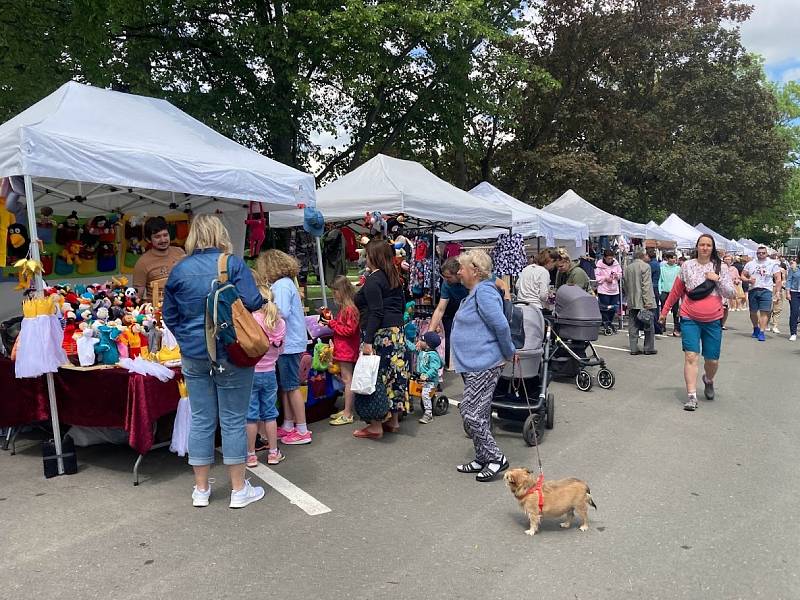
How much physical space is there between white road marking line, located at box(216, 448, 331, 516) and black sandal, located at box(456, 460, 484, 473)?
112 centimetres

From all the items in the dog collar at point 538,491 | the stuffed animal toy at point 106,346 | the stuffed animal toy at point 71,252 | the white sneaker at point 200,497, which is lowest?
the white sneaker at point 200,497

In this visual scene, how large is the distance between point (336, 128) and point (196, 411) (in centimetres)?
1481

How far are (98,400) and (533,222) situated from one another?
9.38 metres

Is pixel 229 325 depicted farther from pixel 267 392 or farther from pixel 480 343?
pixel 480 343

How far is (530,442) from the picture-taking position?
4898 mm

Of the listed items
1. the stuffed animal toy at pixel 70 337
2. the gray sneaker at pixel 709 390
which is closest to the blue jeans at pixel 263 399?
the stuffed animal toy at pixel 70 337

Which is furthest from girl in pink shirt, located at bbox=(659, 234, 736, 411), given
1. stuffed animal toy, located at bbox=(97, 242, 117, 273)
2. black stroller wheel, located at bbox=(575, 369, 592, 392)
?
stuffed animal toy, located at bbox=(97, 242, 117, 273)

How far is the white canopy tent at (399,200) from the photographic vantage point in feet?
24.7

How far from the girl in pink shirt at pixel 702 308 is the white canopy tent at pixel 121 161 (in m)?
4.19

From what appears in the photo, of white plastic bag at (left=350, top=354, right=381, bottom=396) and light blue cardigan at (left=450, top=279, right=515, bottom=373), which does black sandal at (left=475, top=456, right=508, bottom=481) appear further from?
white plastic bag at (left=350, top=354, right=381, bottom=396)

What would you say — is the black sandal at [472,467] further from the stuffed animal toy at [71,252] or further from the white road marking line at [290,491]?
the stuffed animal toy at [71,252]

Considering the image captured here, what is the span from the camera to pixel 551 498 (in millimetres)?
3379

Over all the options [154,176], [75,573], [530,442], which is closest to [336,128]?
[154,176]

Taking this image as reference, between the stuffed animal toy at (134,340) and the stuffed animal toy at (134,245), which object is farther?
the stuffed animal toy at (134,245)
